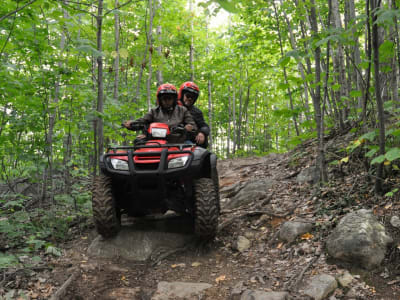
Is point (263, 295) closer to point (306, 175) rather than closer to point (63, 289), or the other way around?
point (63, 289)

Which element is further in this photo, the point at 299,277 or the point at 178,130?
the point at 178,130

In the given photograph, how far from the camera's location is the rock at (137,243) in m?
4.05

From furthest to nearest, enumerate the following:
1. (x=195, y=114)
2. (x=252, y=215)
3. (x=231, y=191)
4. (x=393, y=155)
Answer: (x=231, y=191) < (x=195, y=114) < (x=252, y=215) < (x=393, y=155)

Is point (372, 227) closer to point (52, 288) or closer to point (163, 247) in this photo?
point (163, 247)

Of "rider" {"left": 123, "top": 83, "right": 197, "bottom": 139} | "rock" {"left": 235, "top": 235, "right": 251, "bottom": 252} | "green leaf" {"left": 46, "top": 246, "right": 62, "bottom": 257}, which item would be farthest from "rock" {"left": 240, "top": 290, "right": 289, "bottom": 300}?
"rider" {"left": 123, "top": 83, "right": 197, "bottom": 139}

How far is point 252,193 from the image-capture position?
5.76 m

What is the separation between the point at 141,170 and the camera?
12.3 ft

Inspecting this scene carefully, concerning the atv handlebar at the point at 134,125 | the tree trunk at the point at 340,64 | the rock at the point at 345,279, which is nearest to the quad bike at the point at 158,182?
the atv handlebar at the point at 134,125

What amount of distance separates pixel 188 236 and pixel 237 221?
33.4 inches

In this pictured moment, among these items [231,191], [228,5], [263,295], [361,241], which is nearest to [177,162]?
[263,295]

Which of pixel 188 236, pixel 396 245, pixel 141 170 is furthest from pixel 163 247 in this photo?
pixel 396 245

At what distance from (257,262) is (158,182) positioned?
1.49 metres

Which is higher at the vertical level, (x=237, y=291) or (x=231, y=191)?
(x=231, y=191)

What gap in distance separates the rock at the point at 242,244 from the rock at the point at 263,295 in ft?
4.18
